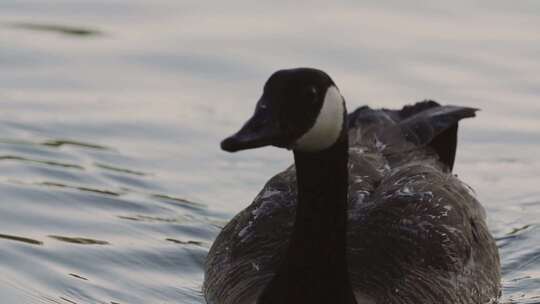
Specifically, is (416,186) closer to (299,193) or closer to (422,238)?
(422,238)

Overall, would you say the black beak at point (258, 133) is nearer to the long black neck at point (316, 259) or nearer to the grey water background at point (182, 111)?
the long black neck at point (316, 259)

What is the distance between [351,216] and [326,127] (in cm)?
201

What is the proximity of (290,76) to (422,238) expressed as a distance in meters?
2.47

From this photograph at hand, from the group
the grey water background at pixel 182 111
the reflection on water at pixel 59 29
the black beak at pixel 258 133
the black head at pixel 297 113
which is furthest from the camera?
the reflection on water at pixel 59 29

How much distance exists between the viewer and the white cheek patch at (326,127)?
29.6 ft

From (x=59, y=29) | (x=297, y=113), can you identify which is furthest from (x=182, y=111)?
(x=297, y=113)

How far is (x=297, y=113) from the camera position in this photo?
8.88 meters

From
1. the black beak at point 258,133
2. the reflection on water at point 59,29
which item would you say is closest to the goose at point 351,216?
the black beak at point 258,133

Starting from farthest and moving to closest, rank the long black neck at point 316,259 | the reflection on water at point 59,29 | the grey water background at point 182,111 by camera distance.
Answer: the reflection on water at point 59,29, the grey water background at point 182,111, the long black neck at point 316,259

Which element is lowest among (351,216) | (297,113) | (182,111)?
(182,111)

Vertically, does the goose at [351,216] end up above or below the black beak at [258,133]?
below

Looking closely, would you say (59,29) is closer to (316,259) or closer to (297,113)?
(316,259)

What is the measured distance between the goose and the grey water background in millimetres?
A: 970

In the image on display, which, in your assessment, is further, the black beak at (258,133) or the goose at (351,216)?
the goose at (351,216)
